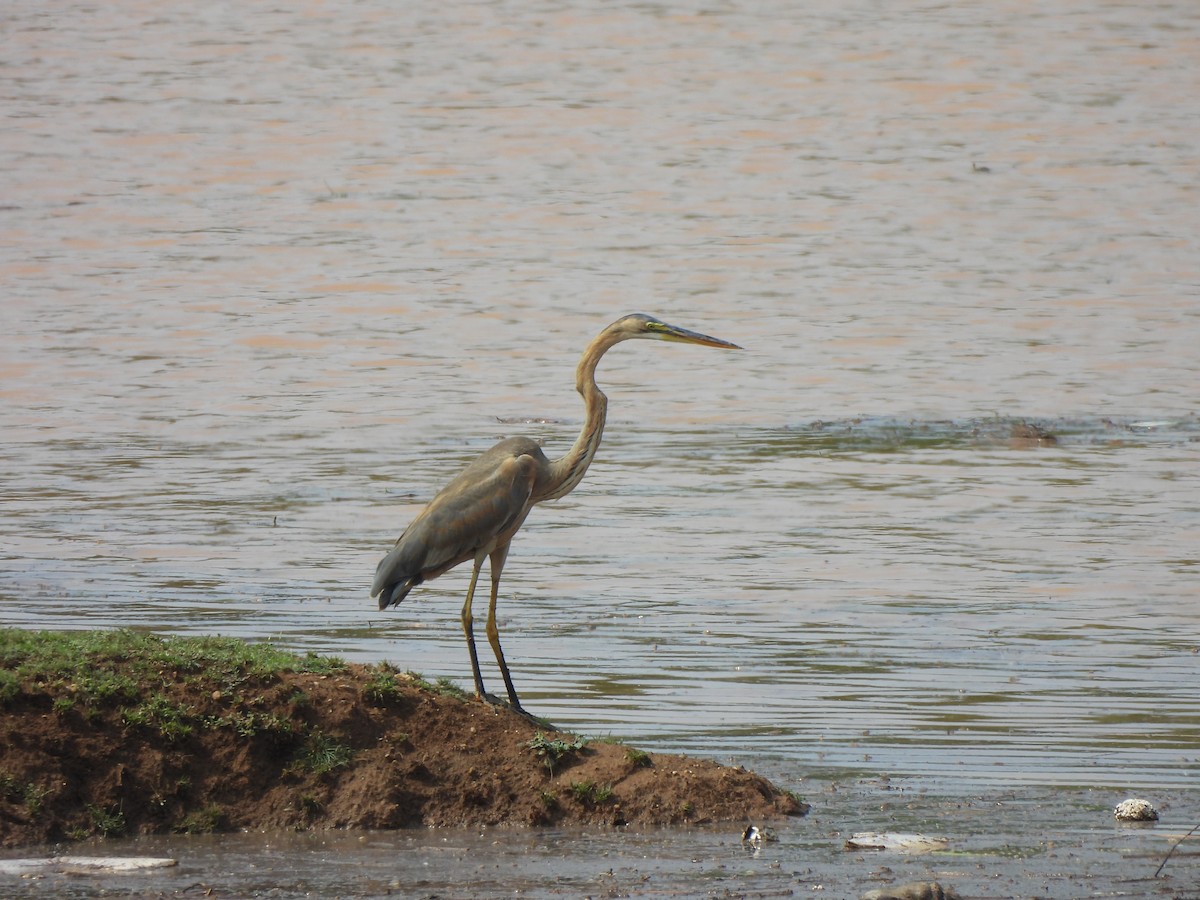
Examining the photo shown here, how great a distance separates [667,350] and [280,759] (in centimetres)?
1744

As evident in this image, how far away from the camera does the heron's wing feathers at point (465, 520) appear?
8883mm

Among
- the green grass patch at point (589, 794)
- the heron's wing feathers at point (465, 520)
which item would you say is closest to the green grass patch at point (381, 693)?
the heron's wing feathers at point (465, 520)

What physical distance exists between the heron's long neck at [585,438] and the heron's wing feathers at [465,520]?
0.76 feet

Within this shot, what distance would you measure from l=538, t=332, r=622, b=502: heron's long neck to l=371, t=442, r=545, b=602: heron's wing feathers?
23cm

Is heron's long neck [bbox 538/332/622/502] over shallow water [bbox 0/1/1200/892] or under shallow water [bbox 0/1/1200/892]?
over

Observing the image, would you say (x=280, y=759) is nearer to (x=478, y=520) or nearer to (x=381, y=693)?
(x=381, y=693)

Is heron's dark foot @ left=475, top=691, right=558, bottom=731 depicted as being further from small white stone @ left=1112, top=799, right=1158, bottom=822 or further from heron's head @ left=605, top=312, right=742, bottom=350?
small white stone @ left=1112, top=799, right=1158, bottom=822

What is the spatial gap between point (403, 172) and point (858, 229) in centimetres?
817

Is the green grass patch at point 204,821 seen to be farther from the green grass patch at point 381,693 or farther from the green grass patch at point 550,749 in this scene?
the green grass patch at point 550,749

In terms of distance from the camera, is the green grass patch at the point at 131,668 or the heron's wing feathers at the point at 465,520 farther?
the heron's wing feathers at the point at 465,520

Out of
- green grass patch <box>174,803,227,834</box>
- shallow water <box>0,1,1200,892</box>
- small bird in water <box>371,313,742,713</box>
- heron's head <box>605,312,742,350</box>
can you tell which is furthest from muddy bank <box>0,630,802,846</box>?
heron's head <box>605,312,742,350</box>

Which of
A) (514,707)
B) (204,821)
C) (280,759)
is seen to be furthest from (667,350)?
(204,821)

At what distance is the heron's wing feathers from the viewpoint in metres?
8.88

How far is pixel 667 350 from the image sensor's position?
25141 millimetres
